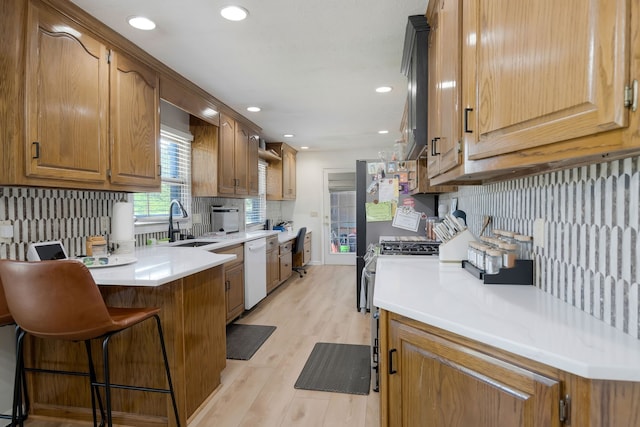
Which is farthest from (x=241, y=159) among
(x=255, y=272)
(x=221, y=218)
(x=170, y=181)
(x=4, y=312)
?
(x=4, y=312)

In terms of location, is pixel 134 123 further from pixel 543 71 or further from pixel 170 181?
pixel 543 71

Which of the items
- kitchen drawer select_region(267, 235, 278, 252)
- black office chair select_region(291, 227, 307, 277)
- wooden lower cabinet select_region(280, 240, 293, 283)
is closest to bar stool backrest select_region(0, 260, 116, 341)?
kitchen drawer select_region(267, 235, 278, 252)

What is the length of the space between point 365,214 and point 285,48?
6.33ft

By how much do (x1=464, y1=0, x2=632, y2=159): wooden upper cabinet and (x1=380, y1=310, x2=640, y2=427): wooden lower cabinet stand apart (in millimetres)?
547

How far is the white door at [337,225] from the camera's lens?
6848 mm

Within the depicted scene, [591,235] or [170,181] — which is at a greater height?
[170,181]

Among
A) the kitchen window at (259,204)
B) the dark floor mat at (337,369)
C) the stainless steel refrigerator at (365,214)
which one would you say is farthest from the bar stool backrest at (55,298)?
the kitchen window at (259,204)

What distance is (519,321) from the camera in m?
1.00

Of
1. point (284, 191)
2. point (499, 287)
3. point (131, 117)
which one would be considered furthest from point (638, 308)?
point (284, 191)

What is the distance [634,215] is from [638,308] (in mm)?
234

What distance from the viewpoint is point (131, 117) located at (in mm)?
2418

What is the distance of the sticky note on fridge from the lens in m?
3.62

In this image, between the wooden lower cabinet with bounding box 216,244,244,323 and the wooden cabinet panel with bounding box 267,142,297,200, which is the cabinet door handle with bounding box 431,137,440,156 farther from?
the wooden cabinet panel with bounding box 267,142,297,200

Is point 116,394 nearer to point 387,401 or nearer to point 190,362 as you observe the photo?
point 190,362
